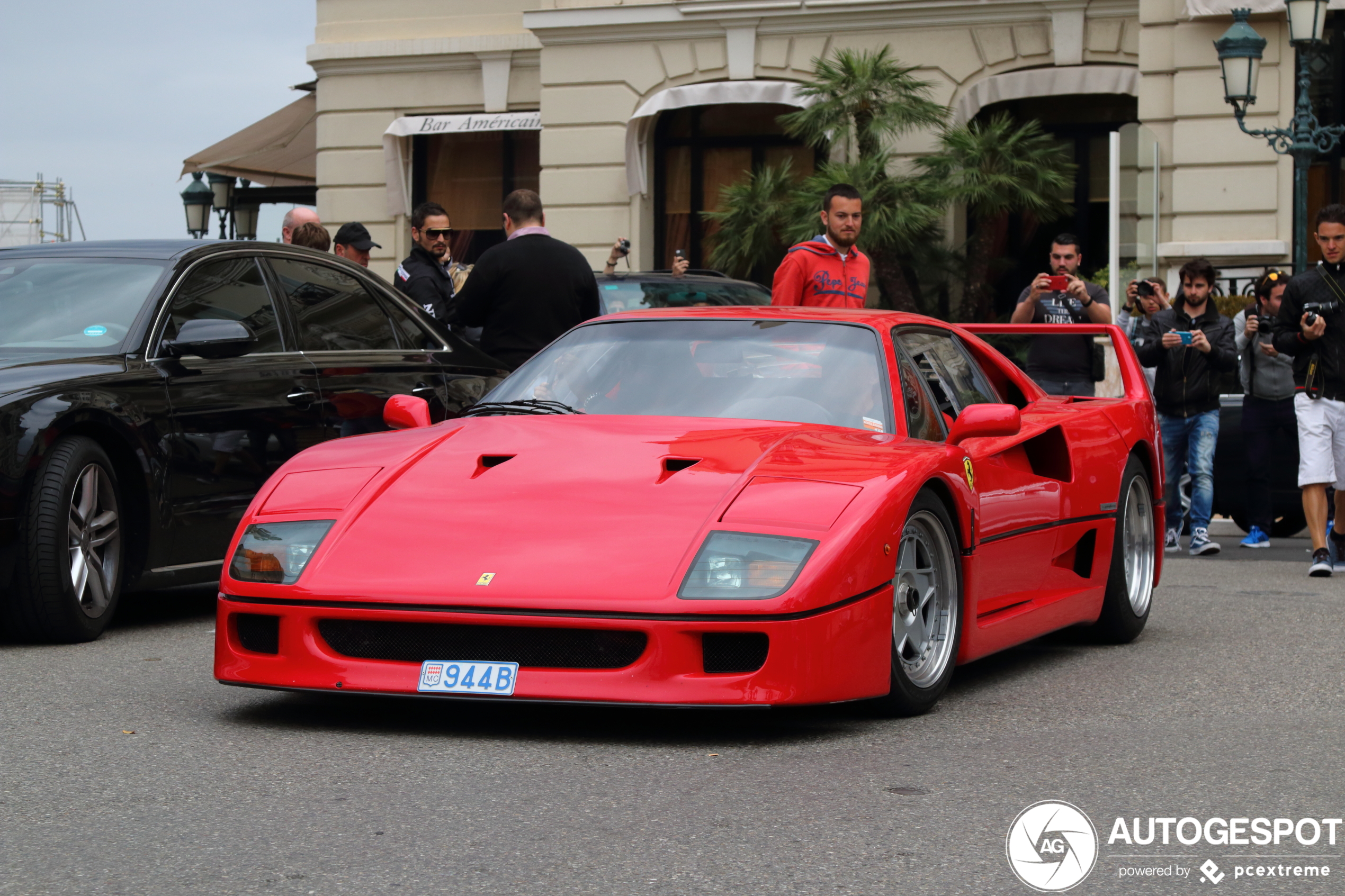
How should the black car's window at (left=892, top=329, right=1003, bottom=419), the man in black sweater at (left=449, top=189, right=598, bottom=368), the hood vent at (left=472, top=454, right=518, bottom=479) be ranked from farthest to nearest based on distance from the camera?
the man in black sweater at (left=449, top=189, right=598, bottom=368) → the black car's window at (left=892, top=329, right=1003, bottom=419) → the hood vent at (left=472, top=454, right=518, bottom=479)

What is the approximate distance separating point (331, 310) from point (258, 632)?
3.33 metres

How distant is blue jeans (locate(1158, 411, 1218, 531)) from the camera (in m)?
11.6

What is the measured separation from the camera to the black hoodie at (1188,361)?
1173 cm

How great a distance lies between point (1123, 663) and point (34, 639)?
379cm

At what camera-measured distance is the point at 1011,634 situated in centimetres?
599

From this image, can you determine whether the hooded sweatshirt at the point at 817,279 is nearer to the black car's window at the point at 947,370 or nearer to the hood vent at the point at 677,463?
the black car's window at the point at 947,370

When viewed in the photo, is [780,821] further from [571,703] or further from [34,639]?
[34,639]

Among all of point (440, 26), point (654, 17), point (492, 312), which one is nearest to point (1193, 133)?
point (654, 17)

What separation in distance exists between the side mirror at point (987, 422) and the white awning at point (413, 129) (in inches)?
701

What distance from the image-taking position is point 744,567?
4723 mm

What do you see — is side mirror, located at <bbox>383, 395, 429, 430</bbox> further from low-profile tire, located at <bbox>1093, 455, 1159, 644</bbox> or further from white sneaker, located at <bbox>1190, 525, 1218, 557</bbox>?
white sneaker, located at <bbox>1190, 525, 1218, 557</bbox>

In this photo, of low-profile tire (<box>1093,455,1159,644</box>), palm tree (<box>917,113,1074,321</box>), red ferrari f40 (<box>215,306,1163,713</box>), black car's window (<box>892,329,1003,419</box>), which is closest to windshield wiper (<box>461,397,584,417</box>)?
red ferrari f40 (<box>215,306,1163,713</box>)

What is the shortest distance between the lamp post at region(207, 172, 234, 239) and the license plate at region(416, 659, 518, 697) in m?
20.5

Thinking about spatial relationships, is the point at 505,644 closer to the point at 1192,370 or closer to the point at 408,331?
the point at 408,331
